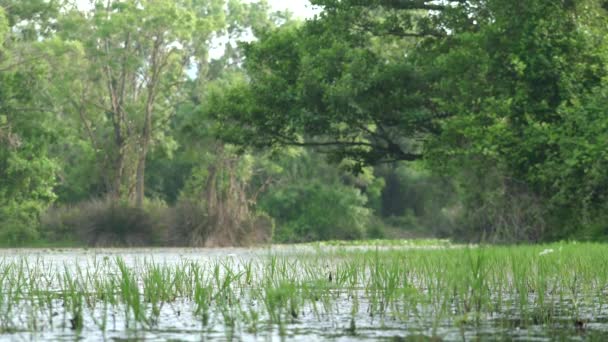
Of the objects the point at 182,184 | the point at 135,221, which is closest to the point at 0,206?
the point at 135,221

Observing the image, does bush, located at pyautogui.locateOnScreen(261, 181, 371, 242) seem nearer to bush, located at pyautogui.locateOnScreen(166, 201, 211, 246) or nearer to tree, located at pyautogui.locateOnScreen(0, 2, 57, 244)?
tree, located at pyautogui.locateOnScreen(0, 2, 57, 244)

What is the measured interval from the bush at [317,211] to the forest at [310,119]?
0.13 meters

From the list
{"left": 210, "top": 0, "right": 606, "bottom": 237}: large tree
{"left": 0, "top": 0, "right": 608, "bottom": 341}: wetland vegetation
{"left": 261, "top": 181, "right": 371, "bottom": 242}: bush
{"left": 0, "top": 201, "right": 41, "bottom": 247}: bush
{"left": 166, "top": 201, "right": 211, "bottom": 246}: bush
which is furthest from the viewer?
{"left": 261, "top": 181, "right": 371, "bottom": 242}: bush

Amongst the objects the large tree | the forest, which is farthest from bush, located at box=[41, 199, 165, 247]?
the large tree

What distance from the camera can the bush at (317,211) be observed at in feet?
Answer: 201

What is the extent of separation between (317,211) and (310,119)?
34357 mm

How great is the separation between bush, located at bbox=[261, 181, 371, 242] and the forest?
0.42 ft

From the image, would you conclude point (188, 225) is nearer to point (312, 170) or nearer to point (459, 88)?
point (459, 88)

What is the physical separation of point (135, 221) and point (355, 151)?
42.9 feet

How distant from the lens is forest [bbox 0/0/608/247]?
2375cm

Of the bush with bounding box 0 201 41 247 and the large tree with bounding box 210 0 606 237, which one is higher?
the large tree with bounding box 210 0 606 237

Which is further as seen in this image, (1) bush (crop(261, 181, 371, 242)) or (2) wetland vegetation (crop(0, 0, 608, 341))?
(1) bush (crop(261, 181, 371, 242))

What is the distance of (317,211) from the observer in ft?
203

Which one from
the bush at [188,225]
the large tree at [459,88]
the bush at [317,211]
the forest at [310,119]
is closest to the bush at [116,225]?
the forest at [310,119]
